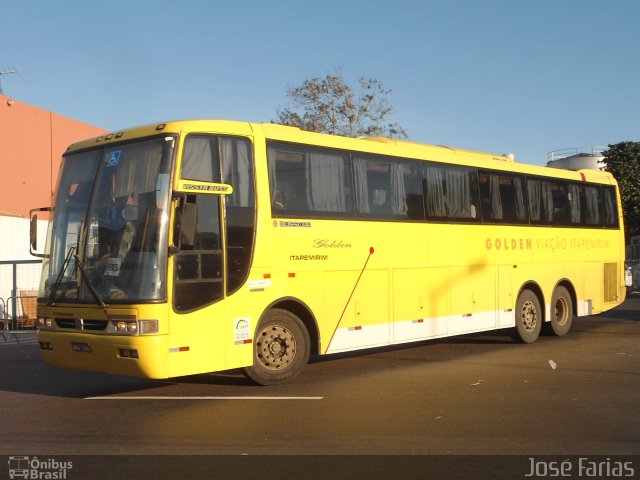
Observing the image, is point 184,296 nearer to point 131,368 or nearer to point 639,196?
point 131,368

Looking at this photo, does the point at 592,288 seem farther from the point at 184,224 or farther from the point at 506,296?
the point at 184,224

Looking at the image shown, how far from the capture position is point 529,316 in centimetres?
1537

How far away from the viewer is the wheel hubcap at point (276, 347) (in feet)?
→ 33.8

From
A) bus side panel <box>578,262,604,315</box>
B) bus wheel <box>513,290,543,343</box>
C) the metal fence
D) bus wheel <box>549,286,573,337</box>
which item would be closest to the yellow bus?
bus wheel <box>513,290,543,343</box>

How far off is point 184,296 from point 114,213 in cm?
136

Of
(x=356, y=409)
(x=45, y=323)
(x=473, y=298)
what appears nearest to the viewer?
(x=356, y=409)

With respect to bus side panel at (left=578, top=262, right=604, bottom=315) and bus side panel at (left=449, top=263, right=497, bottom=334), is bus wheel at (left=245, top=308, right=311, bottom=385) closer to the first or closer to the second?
bus side panel at (left=449, top=263, right=497, bottom=334)

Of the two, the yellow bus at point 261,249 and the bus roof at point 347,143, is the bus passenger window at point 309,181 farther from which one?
the bus roof at point 347,143

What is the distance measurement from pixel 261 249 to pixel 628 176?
41.8m

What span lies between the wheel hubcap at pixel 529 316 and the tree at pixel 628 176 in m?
33.3

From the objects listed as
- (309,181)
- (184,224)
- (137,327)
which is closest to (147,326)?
(137,327)

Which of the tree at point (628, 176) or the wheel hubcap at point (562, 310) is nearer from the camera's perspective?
the wheel hubcap at point (562, 310)

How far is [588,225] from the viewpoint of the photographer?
17156 millimetres

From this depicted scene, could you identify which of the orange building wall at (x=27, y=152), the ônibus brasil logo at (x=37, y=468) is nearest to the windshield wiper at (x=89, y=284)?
the ônibus brasil logo at (x=37, y=468)
